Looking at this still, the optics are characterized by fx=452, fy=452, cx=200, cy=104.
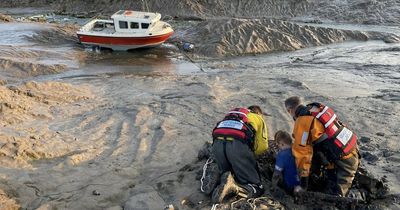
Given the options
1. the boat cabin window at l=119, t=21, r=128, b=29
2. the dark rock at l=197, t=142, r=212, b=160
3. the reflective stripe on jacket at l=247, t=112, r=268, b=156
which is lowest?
the boat cabin window at l=119, t=21, r=128, b=29

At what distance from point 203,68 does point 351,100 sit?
277 inches

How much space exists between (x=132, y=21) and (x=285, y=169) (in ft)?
50.2

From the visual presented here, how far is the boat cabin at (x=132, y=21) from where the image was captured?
65.4 feet

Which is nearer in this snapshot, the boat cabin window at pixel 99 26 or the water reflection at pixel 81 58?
the water reflection at pixel 81 58

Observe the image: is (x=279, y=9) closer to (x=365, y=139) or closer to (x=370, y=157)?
(x=365, y=139)

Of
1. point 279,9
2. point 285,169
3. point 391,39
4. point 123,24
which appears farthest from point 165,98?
point 279,9

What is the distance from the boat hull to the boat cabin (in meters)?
0.48

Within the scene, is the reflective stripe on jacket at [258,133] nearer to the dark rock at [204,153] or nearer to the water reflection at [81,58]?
the dark rock at [204,153]

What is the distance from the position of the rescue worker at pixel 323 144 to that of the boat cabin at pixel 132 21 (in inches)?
586

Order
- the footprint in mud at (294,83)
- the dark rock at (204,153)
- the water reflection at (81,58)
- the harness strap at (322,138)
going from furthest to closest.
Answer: the water reflection at (81,58) < the footprint in mud at (294,83) < the dark rock at (204,153) < the harness strap at (322,138)

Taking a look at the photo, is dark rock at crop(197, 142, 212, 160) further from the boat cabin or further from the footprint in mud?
the boat cabin

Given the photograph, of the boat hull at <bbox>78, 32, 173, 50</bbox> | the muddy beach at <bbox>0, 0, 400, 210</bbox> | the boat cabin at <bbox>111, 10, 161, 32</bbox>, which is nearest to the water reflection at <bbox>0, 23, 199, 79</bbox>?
the muddy beach at <bbox>0, 0, 400, 210</bbox>

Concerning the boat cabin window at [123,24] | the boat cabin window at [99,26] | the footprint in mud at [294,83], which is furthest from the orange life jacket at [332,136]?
the boat cabin window at [99,26]

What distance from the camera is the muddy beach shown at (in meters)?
6.91
